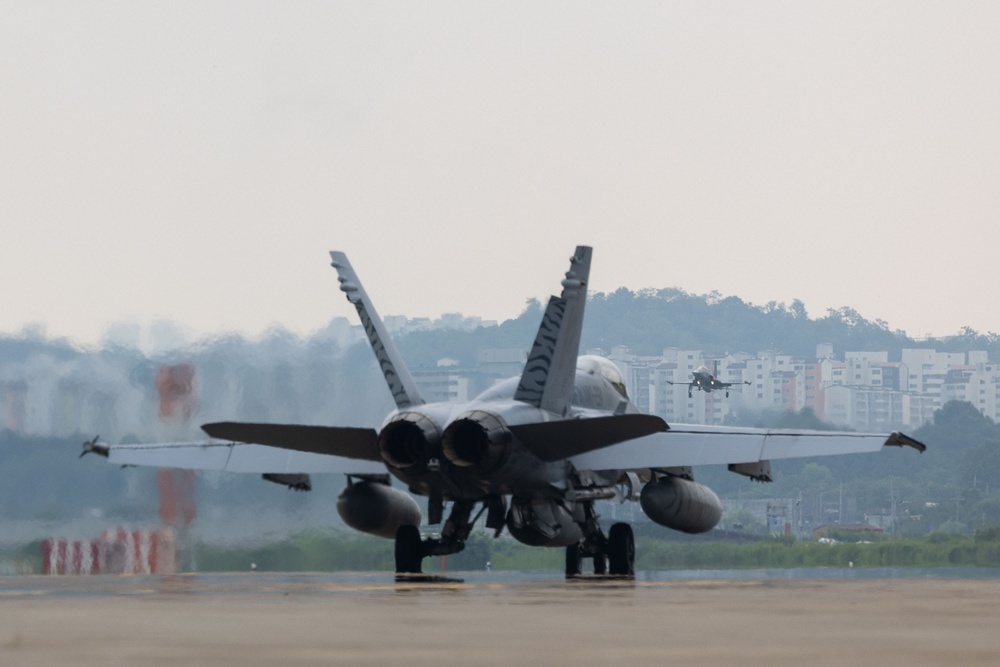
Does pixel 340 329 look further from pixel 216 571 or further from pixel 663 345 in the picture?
pixel 663 345

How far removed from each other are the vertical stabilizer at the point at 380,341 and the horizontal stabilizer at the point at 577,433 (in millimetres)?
2644

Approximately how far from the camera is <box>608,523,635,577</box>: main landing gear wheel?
25875 mm

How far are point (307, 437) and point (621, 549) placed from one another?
5.43 m

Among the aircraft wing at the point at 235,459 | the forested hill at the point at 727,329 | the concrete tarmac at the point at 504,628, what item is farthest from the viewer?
the forested hill at the point at 727,329

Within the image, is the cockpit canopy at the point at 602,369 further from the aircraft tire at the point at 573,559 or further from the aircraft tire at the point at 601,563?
the aircraft tire at the point at 601,563

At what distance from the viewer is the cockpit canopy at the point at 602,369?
28.0m

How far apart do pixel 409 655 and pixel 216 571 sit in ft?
87.0

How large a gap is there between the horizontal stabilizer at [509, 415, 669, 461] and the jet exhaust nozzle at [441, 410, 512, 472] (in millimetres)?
367

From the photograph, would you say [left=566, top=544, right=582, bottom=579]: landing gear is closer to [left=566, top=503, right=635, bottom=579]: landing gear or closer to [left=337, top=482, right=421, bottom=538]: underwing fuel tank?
[left=566, top=503, right=635, bottom=579]: landing gear

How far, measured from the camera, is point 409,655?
7328mm

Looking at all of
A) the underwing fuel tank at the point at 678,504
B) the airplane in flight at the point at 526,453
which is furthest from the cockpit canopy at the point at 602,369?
the underwing fuel tank at the point at 678,504

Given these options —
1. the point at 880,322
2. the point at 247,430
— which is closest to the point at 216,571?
the point at 247,430

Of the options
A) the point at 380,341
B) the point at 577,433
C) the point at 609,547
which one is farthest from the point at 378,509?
the point at 577,433

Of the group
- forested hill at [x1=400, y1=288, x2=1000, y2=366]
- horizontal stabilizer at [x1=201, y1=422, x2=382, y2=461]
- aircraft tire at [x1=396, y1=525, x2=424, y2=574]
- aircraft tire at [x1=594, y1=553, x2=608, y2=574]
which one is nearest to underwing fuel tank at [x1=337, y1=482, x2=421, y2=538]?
aircraft tire at [x1=396, y1=525, x2=424, y2=574]
